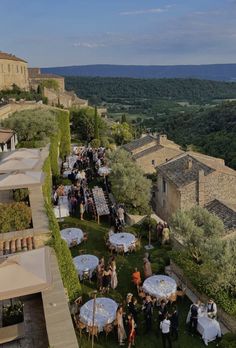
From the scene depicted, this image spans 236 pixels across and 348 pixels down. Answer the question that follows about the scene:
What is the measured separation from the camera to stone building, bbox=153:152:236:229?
2995cm

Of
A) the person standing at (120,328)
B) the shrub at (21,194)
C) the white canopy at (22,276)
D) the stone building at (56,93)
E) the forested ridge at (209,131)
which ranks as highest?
the stone building at (56,93)

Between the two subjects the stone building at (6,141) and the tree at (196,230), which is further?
the stone building at (6,141)

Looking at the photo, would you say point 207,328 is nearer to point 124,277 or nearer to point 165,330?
point 165,330

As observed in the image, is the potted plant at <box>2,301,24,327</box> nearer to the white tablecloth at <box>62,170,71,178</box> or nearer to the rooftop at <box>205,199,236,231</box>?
the rooftop at <box>205,199,236,231</box>

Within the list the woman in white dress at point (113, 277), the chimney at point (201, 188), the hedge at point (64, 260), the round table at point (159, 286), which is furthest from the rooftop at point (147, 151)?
the hedge at point (64, 260)

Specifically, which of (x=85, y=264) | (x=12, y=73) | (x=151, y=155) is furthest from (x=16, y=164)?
(x=12, y=73)

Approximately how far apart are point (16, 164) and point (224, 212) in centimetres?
1569

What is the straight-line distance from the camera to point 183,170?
108ft

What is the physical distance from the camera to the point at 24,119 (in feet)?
100

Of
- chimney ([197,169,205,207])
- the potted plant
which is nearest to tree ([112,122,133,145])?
chimney ([197,169,205,207])

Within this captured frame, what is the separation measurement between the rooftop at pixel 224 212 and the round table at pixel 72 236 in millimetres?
9403

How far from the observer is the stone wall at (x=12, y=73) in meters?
70.3

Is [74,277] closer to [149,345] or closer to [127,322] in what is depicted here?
[127,322]

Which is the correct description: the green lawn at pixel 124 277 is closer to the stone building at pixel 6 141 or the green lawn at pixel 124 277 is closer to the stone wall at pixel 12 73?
the stone building at pixel 6 141
